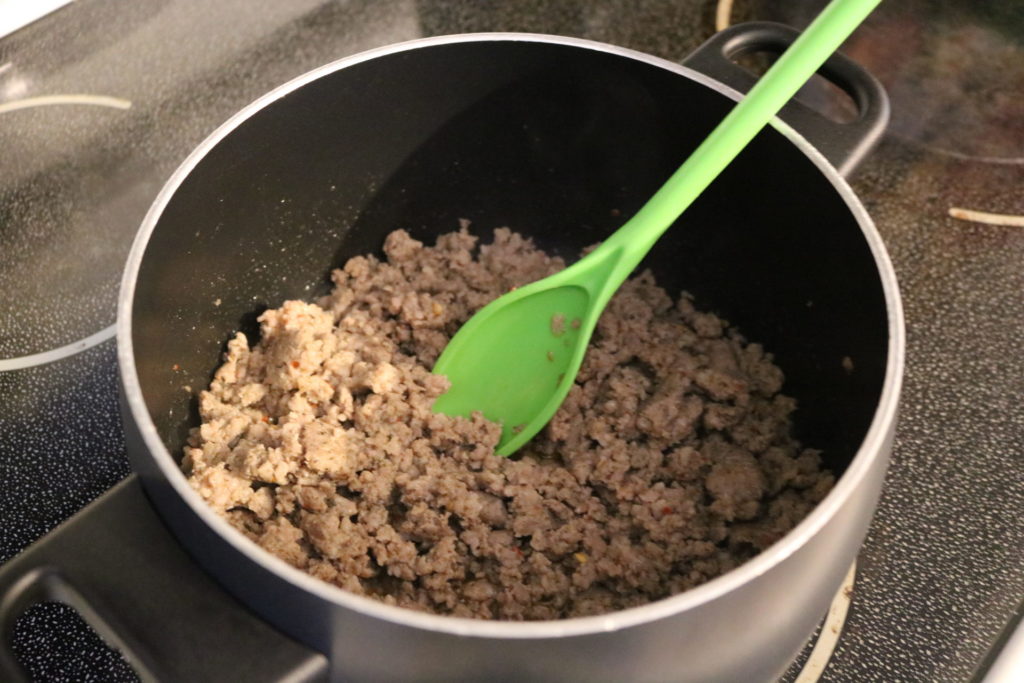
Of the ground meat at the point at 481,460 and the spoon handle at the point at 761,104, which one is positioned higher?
the spoon handle at the point at 761,104

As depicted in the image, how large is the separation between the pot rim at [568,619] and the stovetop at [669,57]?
27 cm

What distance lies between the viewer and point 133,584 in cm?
60

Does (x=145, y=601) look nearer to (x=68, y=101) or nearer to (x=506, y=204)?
(x=506, y=204)

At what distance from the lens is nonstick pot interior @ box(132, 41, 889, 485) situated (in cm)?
83

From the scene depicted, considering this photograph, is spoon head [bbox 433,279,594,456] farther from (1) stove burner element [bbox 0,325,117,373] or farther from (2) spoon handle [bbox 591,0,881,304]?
(1) stove burner element [bbox 0,325,117,373]

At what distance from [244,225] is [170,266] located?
5.0 inches

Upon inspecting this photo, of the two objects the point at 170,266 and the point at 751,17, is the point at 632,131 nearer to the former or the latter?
the point at 751,17

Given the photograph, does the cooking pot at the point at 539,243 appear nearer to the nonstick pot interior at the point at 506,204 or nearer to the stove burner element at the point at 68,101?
the nonstick pot interior at the point at 506,204

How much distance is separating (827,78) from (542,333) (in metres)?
0.40

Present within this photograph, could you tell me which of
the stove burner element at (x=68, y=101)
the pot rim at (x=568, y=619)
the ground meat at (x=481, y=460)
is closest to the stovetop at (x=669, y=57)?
the stove burner element at (x=68, y=101)

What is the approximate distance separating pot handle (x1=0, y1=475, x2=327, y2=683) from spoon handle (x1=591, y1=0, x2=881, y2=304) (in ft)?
1.66

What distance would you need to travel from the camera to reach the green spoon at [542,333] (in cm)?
87

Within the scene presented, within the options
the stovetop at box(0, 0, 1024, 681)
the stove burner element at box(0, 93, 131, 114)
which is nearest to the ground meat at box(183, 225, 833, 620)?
the stovetop at box(0, 0, 1024, 681)

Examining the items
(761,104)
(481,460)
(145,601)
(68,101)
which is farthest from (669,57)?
(145,601)
